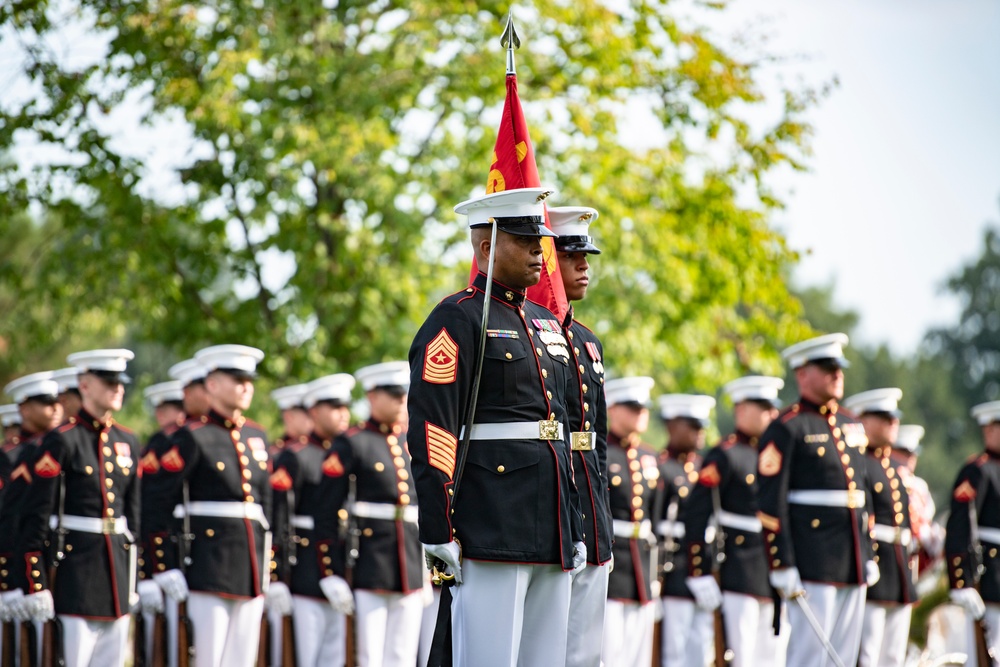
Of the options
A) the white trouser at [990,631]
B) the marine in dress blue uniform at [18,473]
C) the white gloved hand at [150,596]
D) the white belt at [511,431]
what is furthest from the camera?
the white trouser at [990,631]

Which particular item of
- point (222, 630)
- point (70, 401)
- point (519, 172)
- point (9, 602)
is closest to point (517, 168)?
point (519, 172)

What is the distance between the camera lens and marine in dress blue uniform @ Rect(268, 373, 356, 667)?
32.1 ft

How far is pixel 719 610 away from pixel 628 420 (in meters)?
1.70

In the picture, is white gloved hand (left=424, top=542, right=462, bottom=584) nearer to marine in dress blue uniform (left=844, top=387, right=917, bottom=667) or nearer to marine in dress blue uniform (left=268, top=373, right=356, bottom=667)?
marine in dress blue uniform (left=268, top=373, right=356, bottom=667)

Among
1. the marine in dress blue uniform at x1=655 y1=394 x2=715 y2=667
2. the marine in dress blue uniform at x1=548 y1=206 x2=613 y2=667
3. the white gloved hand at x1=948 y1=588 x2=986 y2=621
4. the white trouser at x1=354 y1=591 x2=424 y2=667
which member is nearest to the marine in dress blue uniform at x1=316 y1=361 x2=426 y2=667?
the white trouser at x1=354 y1=591 x2=424 y2=667

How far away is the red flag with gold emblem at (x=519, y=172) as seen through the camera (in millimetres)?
5840

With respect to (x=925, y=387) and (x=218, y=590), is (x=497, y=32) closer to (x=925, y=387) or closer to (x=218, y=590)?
(x=218, y=590)

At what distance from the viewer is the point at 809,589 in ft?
28.3

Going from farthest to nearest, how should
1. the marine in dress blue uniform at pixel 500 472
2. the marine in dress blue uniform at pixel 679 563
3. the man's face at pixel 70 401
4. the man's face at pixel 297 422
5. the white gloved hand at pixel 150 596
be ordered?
the man's face at pixel 297 422, the marine in dress blue uniform at pixel 679 563, the man's face at pixel 70 401, the white gloved hand at pixel 150 596, the marine in dress blue uniform at pixel 500 472

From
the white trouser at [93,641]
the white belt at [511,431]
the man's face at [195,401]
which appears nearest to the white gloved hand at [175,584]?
the white trouser at [93,641]

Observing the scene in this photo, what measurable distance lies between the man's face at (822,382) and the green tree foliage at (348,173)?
16.7 ft

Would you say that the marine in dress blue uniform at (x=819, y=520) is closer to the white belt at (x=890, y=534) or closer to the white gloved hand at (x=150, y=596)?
the white belt at (x=890, y=534)

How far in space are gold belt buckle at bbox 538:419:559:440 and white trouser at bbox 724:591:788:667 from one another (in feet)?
18.6

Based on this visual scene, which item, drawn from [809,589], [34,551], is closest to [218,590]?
[34,551]
